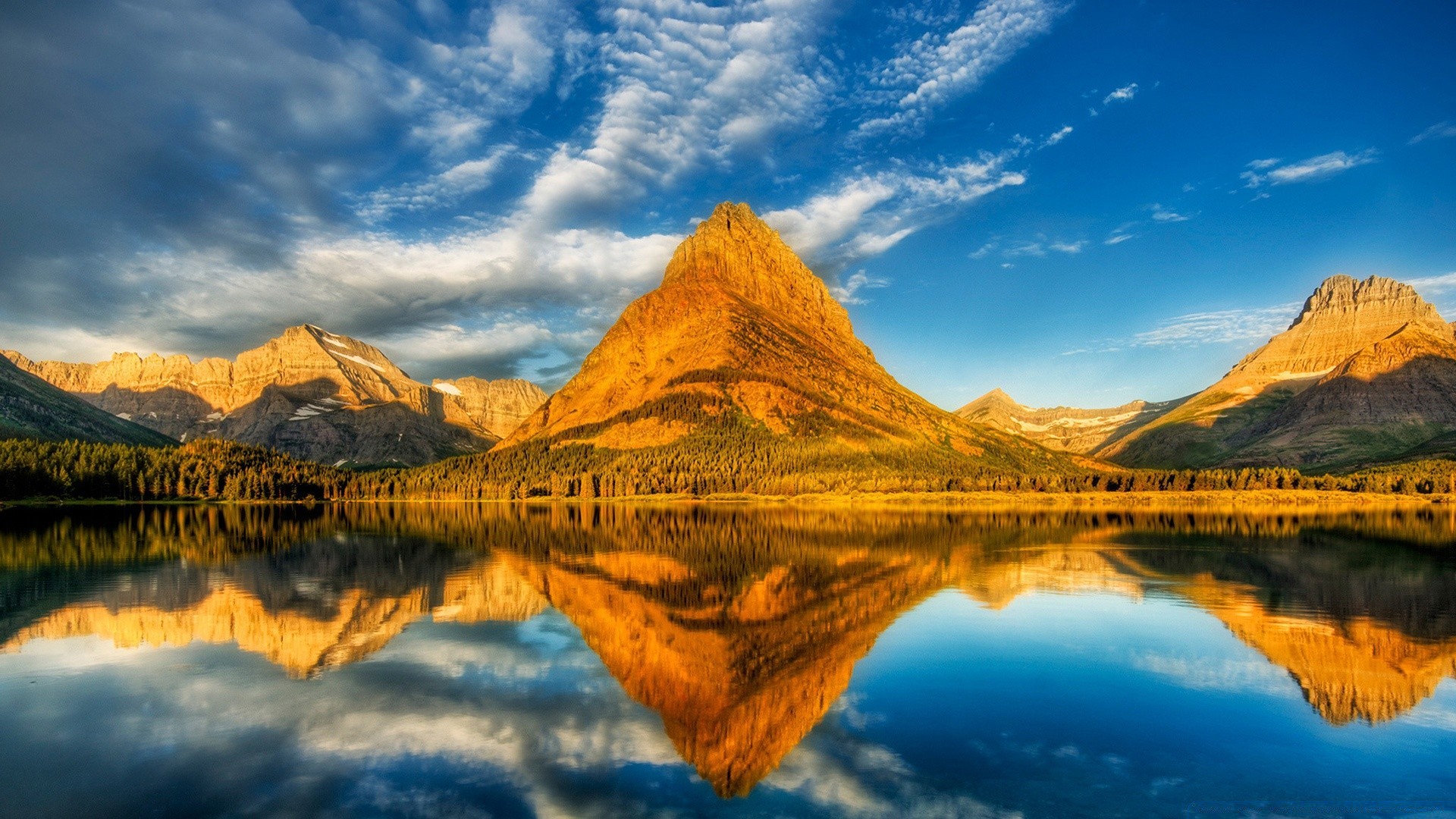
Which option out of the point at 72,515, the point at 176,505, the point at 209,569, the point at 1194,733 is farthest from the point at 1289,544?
the point at 176,505

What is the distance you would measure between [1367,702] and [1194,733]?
8714 mm

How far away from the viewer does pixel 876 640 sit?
37.5 metres

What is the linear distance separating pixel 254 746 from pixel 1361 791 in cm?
3188

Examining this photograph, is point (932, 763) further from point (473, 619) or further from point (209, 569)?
point (209, 569)

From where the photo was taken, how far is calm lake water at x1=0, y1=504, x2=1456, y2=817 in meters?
20.1

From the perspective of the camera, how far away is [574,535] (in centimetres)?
10181

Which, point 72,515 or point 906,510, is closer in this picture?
point 72,515

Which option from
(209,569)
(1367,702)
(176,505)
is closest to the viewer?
(1367,702)

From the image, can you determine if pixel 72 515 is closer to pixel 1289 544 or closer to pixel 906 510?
pixel 906 510

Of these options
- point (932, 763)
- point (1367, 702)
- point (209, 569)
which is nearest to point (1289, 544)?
point (1367, 702)

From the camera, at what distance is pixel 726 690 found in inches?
1131

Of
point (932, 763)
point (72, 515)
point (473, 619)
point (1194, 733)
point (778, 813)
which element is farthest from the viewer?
point (72, 515)

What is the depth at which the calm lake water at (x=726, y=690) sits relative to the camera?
65.8ft

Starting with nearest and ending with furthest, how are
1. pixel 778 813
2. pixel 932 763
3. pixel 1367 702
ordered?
pixel 778 813, pixel 932 763, pixel 1367 702
